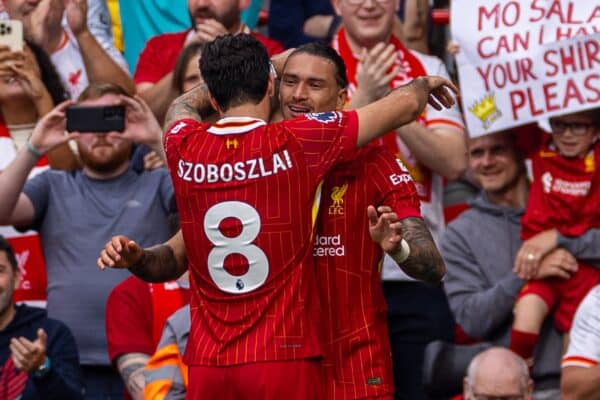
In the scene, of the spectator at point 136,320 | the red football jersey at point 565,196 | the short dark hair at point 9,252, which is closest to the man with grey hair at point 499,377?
the red football jersey at point 565,196

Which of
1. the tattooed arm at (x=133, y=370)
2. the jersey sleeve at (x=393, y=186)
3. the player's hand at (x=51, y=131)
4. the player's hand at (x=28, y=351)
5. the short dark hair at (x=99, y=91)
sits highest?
the short dark hair at (x=99, y=91)

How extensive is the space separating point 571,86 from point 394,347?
1.88m

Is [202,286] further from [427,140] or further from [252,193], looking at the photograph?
[427,140]

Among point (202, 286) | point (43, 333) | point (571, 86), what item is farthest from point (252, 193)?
point (571, 86)

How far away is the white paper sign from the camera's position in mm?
9273

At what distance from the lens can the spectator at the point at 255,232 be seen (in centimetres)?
631

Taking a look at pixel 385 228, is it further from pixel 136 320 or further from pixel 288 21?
pixel 288 21

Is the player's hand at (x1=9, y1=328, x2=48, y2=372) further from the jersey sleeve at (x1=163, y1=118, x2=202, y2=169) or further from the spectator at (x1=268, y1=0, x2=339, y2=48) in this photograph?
the spectator at (x1=268, y1=0, x2=339, y2=48)

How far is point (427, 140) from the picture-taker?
8906 mm

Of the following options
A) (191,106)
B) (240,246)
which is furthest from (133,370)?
(240,246)

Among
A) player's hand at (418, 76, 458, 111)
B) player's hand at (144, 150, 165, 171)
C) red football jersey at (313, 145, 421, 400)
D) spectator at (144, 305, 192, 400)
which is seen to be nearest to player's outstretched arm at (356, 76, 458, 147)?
player's hand at (418, 76, 458, 111)

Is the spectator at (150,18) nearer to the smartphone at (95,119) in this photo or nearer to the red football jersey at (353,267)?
the smartphone at (95,119)

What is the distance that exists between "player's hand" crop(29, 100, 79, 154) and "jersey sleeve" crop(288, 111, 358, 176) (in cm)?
288

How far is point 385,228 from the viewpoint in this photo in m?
6.17
